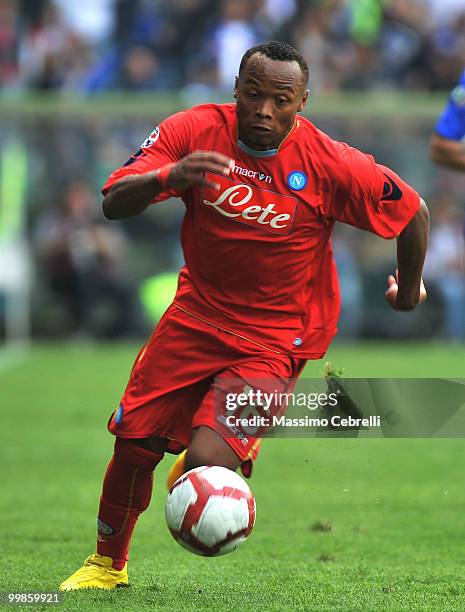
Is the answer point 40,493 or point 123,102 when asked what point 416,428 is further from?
point 123,102

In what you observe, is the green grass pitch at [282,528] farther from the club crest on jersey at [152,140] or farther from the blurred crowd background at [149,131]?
the blurred crowd background at [149,131]

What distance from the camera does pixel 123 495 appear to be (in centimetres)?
561

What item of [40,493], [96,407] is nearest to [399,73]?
[96,407]

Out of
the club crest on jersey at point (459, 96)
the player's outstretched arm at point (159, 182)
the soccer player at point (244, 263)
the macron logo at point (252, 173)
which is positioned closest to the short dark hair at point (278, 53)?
the soccer player at point (244, 263)

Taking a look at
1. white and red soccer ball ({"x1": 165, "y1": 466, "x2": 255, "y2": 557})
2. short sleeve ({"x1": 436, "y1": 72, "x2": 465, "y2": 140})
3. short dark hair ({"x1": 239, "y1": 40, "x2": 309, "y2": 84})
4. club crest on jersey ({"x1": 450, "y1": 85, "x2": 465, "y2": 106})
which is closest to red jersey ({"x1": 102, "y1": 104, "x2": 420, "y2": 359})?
short dark hair ({"x1": 239, "y1": 40, "x2": 309, "y2": 84})

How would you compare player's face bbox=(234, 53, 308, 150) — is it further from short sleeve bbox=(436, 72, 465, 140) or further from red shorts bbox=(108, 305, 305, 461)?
short sleeve bbox=(436, 72, 465, 140)

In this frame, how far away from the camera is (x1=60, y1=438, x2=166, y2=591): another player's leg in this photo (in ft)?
18.0

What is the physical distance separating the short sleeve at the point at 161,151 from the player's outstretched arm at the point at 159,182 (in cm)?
9

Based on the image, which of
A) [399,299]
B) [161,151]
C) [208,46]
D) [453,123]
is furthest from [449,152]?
[208,46]

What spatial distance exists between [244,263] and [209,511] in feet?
3.69

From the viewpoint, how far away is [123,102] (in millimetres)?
19359

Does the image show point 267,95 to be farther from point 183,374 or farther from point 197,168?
point 183,374

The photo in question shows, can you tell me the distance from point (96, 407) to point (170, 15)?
968 cm

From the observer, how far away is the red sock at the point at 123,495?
5504 millimetres
